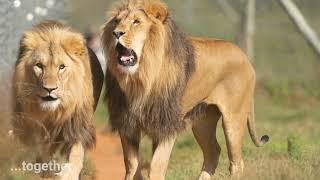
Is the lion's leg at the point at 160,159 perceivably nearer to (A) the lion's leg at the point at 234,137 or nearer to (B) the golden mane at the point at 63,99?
(B) the golden mane at the point at 63,99

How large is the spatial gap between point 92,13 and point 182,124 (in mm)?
7632

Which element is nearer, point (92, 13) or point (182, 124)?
point (182, 124)

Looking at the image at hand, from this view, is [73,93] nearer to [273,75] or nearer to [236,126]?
[236,126]

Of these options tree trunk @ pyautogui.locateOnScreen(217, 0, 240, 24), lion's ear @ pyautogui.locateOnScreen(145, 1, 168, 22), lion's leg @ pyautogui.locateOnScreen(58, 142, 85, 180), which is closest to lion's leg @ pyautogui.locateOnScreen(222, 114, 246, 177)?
lion's ear @ pyautogui.locateOnScreen(145, 1, 168, 22)

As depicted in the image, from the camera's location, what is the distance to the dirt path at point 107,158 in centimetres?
831

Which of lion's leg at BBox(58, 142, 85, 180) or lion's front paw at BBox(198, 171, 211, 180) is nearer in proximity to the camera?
lion's leg at BBox(58, 142, 85, 180)

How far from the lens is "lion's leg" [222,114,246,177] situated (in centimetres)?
730

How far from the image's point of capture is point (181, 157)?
376 inches

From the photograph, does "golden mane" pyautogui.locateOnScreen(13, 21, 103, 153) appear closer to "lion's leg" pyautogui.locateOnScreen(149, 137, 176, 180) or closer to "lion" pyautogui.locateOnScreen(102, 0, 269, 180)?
"lion" pyautogui.locateOnScreen(102, 0, 269, 180)

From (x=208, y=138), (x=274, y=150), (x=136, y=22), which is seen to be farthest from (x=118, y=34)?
(x=274, y=150)

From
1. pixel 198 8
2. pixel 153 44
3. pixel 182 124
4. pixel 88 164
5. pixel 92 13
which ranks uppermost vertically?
pixel 153 44

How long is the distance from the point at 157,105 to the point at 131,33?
55 cm

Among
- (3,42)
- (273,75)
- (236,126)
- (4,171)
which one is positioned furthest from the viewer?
(273,75)

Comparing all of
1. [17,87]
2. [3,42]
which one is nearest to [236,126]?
[17,87]
